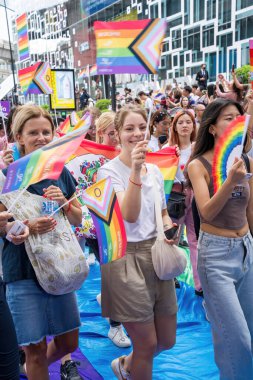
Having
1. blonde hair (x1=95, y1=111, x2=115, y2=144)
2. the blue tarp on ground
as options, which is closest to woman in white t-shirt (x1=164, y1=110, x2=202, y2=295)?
the blue tarp on ground

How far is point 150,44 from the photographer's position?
318cm

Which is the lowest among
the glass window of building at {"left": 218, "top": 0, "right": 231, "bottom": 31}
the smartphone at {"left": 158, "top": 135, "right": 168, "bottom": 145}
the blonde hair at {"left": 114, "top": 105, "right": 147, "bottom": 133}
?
the smartphone at {"left": 158, "top": 135, "right": 168, "bottom": 145}

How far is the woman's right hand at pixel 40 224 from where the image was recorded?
2.10 m

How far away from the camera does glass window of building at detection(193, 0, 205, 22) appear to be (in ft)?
98.3

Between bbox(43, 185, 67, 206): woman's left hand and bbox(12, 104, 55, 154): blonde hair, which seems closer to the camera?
bbox(43, 185, 67, 206): woman's left hand

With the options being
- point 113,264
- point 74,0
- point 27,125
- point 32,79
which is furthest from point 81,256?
point 74,0

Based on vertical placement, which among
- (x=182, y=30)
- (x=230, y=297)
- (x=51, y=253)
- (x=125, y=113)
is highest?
(x=182, y=30)

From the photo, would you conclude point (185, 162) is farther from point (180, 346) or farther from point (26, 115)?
point (26, 115)

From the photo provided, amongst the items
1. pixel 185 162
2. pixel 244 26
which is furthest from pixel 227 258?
pixel 244 26

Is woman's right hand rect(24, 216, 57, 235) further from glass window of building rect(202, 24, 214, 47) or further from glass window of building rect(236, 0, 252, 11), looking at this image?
glass window of building rect(202, 24, 214, 47)

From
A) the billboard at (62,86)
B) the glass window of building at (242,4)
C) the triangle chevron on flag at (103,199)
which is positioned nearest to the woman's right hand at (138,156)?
the triangle chevron on flag at (103,199)

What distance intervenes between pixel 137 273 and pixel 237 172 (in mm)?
747

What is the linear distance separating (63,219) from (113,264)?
14.3 inches

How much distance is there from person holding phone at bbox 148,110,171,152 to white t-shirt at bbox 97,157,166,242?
2755 mm
